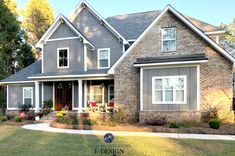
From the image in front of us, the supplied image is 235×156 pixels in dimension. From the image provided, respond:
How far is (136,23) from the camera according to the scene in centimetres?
2441

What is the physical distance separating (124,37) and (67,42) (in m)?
4.70

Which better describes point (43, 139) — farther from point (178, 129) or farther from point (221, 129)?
point (221, 129)

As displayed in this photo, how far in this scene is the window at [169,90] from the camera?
16.2 m

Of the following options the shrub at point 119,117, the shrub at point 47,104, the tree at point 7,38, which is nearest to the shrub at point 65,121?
the shrub at point 119,117

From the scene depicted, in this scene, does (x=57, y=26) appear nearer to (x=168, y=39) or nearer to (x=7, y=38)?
(x=168, y=39)

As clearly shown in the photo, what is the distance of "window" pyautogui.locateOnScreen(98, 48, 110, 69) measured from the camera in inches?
862

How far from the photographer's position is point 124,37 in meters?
21.9

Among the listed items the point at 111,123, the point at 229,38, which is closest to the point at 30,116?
the point at 111,123

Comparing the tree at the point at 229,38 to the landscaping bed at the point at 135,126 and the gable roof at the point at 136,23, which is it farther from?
the landscaping bed at the point at 135,126

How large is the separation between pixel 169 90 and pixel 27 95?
14.0m

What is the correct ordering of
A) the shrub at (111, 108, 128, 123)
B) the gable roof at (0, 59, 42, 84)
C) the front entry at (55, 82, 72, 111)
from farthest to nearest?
the gable roof at (0, 59, 42, 84) → the front entry at (55, 82, 72, 111) → the shrub at (111, 108, 128, 123)

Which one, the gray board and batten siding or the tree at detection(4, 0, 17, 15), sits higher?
the tree at detection(4, 0, 17, 15)

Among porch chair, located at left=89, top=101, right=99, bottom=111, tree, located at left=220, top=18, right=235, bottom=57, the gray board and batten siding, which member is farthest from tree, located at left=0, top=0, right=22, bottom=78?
tree, located at left=220, top=18, right=235, bottom=57

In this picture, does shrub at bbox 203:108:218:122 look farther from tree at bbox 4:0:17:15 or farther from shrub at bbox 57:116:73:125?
tree at bbox 4:0:17:15
